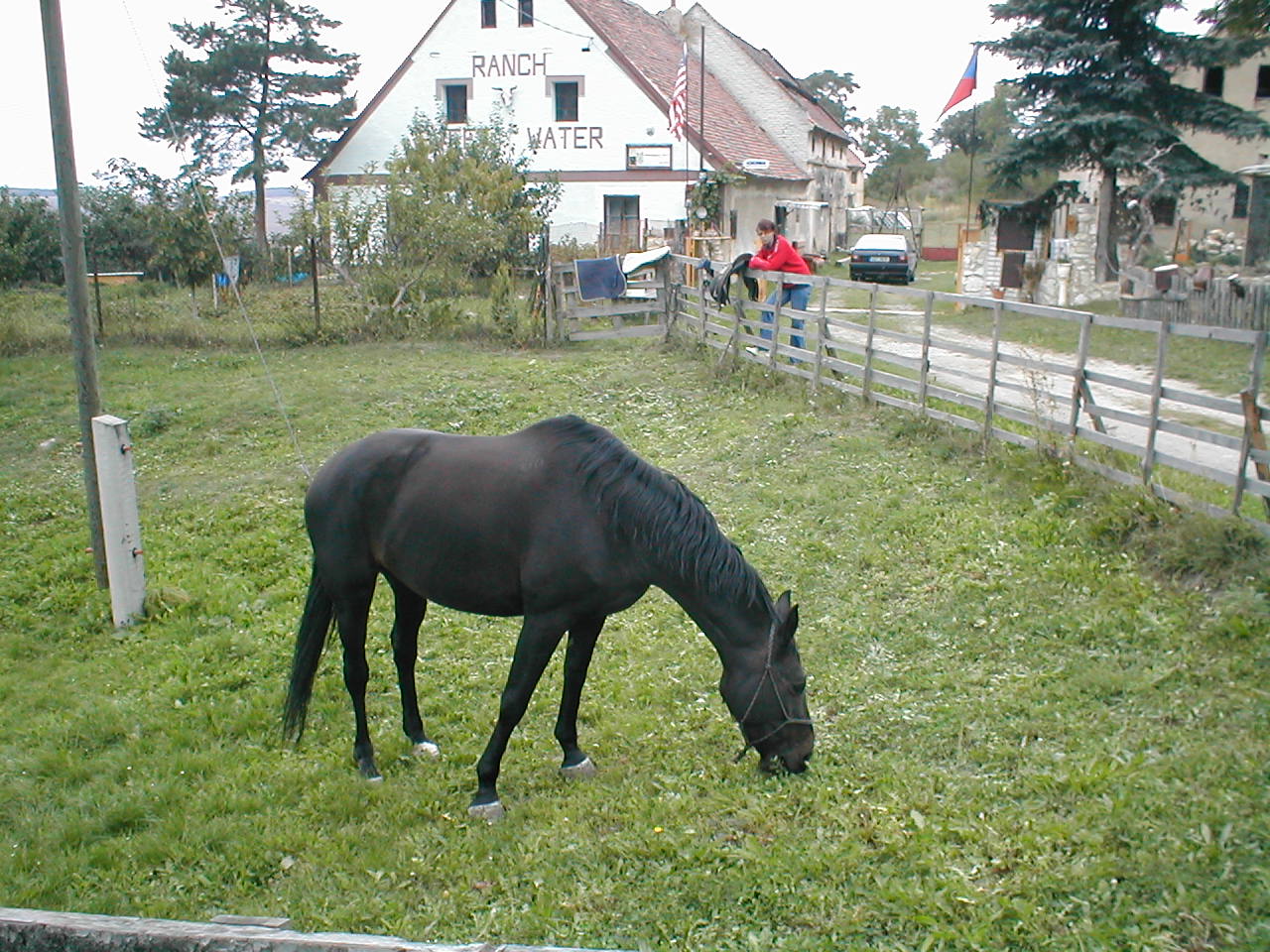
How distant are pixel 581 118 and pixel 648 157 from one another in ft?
7.04

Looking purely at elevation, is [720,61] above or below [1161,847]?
above

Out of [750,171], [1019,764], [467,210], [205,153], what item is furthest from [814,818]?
[205,153]

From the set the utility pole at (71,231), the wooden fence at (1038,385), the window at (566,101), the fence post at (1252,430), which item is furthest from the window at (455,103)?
the fence post at (1252,430)

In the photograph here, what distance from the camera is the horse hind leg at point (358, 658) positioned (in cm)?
477

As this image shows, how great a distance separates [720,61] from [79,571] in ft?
104

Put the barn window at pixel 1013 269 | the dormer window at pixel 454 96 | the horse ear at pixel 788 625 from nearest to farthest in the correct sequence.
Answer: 1. the horse ear at pixel 788 625
2. the barn window at pixel 1013 269
3. the dormer window at pixel 454 96

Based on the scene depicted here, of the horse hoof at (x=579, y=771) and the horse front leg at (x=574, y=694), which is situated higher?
the horse front leg at (x=574, y=694)

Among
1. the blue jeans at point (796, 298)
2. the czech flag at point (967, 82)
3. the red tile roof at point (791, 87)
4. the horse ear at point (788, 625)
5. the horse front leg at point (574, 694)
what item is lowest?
the horse front leg at point (574, 694)

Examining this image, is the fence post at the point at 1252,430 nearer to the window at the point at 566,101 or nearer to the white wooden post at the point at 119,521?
the white wooden post at the point at 119,521

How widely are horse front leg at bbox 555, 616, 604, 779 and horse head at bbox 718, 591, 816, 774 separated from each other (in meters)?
0.63

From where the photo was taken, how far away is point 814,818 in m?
4.11

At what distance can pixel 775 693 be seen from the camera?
13.4ft

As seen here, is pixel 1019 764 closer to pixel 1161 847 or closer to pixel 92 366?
pixel 1161 847

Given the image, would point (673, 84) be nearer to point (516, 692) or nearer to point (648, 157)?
point (648, 157)
